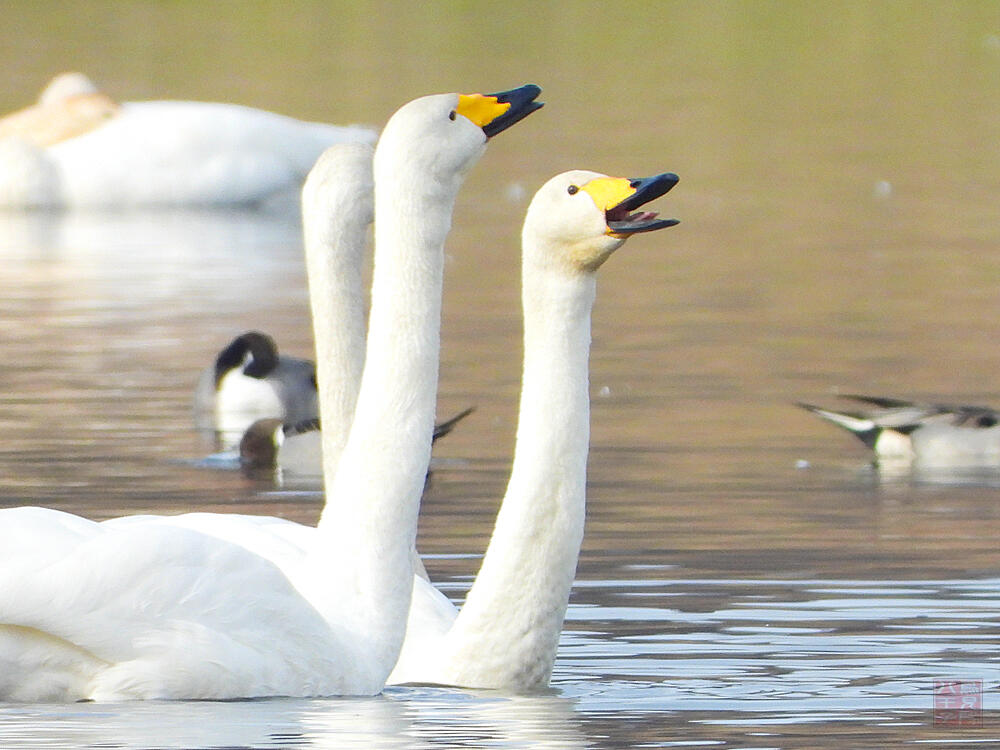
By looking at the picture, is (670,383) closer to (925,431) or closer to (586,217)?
(925,431)

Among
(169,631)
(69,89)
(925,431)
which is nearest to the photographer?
(169,631)

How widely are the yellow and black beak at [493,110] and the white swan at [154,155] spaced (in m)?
21.0

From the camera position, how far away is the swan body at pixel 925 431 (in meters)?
13.7

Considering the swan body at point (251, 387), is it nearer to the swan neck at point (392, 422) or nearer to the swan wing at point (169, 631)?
the swan neck at point (392, 422)

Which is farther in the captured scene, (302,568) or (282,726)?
(302,568)

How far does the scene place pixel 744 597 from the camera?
981 centimetres

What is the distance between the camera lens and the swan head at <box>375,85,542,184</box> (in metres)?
7.66

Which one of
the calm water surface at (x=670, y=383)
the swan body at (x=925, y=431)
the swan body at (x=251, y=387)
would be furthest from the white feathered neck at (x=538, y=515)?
the swan body at (x=251, y=387)

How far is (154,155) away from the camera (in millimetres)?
29516

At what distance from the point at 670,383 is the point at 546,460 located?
7.41 metres

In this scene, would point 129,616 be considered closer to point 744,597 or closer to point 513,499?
point 513,499
